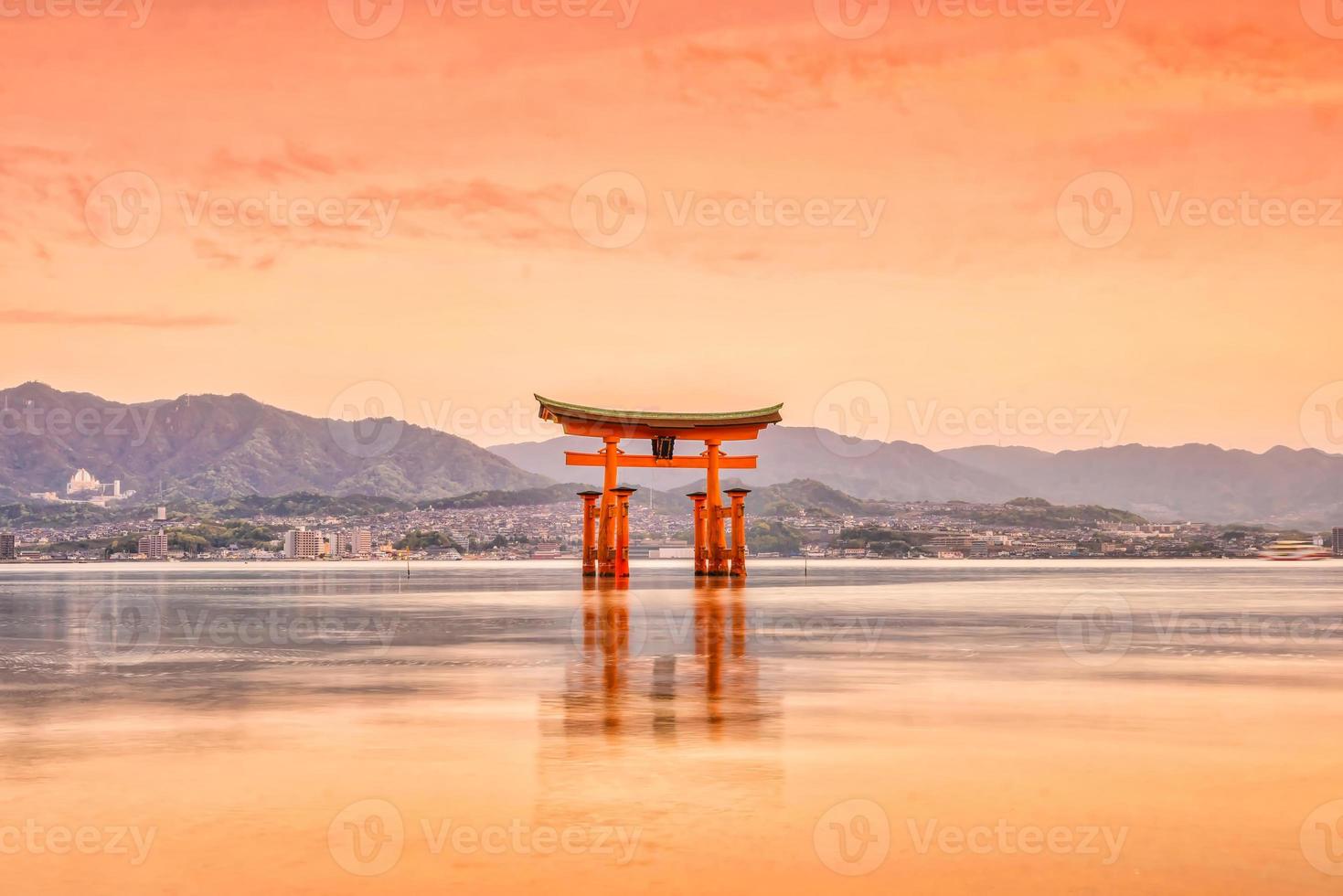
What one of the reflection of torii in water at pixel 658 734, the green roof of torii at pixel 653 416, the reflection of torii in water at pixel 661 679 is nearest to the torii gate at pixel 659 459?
the green roof of torii at pixel 653 416

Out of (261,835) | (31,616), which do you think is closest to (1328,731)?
(261,835)

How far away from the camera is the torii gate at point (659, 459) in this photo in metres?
65.1

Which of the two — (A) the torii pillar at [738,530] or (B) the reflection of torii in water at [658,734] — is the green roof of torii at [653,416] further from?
(B) the reflection of torii in water at [658,734]

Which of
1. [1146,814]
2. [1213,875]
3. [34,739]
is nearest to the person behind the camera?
[1213,875]

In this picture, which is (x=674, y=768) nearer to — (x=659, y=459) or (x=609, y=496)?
(x=609, y=496)

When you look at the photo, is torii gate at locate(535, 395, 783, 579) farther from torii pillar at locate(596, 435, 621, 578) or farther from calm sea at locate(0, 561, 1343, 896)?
calm sea at locate(0, 561, 1343, 896)

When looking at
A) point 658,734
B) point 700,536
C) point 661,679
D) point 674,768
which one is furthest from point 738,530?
point 674,768

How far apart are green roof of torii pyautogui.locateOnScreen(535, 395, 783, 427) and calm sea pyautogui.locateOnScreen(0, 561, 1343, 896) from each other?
37926 mm

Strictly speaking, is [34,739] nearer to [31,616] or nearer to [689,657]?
[689,657]

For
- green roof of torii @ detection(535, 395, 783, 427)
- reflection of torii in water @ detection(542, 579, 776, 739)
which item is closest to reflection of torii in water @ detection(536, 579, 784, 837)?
reflection of torii in water @ detection(542, 579, 776, 739)

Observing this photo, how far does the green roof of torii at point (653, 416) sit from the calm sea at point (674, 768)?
3793cm

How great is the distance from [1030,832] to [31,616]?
39.5 metres

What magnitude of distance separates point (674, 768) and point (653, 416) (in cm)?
5493

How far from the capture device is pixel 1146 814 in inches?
356
